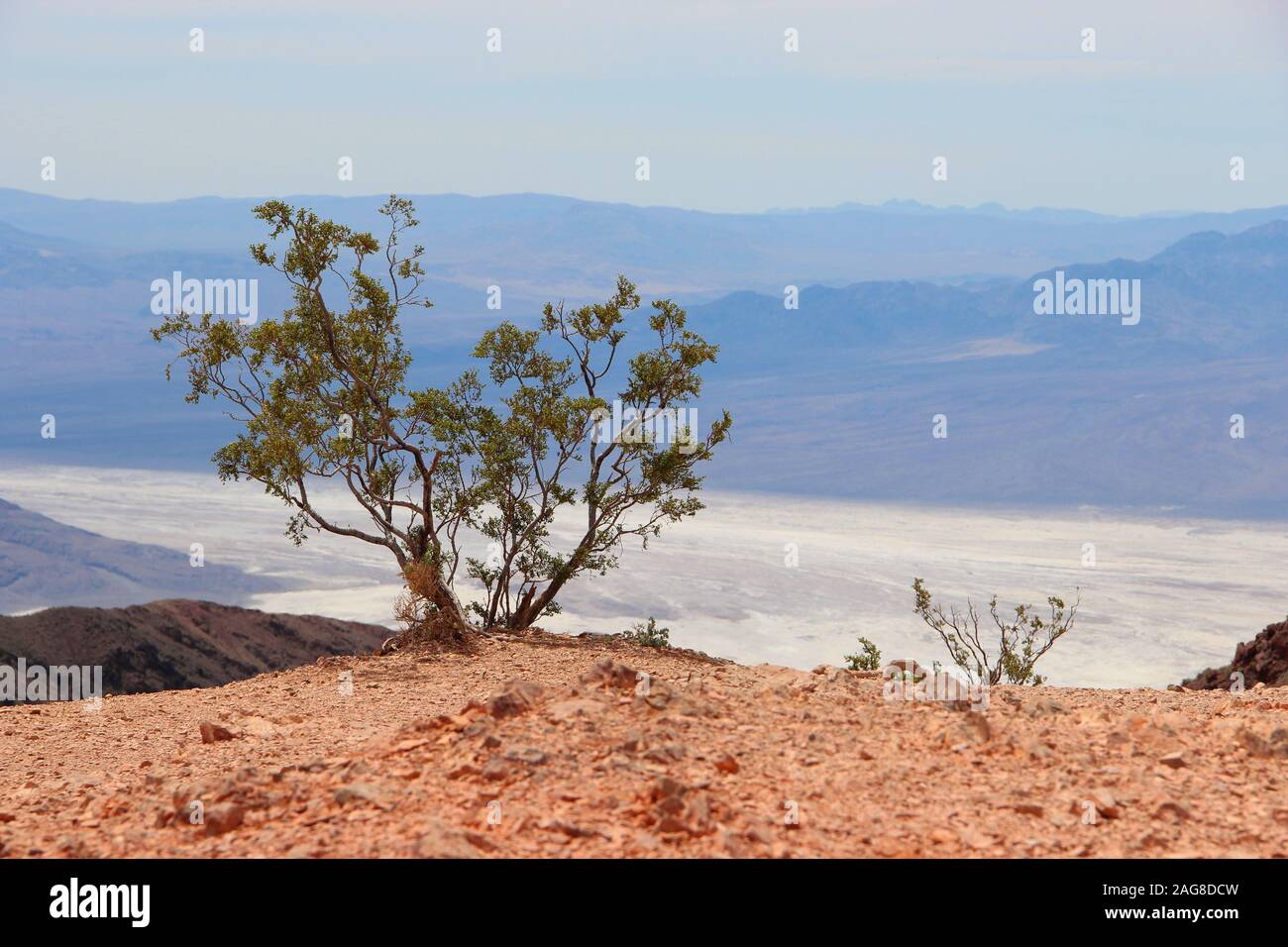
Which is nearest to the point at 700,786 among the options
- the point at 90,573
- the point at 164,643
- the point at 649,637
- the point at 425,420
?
the point at 649,637

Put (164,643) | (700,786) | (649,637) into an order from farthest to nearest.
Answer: (164,643)
(649,637)
(700,786)

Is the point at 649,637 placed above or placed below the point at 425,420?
below

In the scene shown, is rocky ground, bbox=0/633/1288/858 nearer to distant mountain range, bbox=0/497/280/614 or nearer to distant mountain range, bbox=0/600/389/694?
distant mountain range, bbox=0/600/389/694

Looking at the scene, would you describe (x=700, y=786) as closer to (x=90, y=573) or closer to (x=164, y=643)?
(x=164, y=643)

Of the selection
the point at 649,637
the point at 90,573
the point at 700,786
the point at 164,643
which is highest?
the point at 700,786

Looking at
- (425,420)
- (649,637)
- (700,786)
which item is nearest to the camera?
(700,786)

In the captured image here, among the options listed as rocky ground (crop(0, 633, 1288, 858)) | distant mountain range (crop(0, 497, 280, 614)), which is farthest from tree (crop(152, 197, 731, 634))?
distant mountain range (crop(0, 497, 280, 614))

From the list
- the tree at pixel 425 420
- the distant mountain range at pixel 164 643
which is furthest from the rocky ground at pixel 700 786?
the distant mountain range at pixel 164 643
